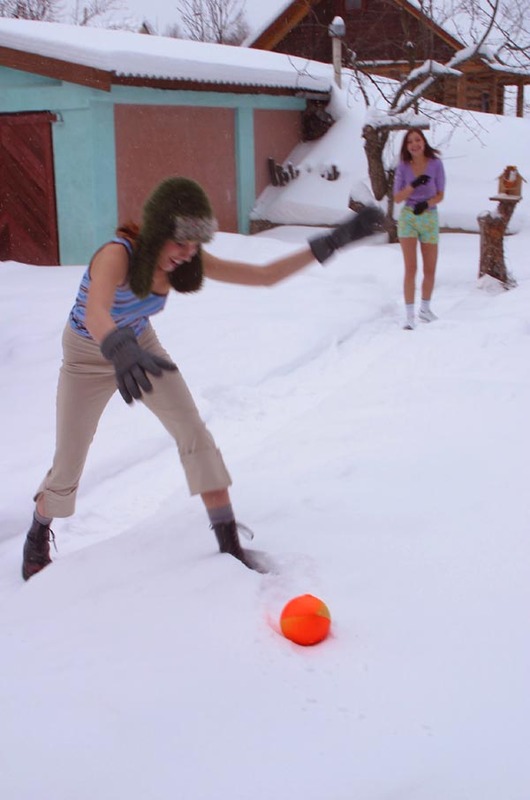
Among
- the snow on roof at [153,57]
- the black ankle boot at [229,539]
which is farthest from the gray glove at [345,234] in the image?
the snow on roof at [153,57]

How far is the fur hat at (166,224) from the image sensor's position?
288 centimetres

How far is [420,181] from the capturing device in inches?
296

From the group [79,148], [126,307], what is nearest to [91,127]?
[79,148]

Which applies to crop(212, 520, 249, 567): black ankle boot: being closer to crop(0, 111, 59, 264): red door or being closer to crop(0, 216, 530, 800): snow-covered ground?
crop(0, 216, 530, 800): snow-covered ground

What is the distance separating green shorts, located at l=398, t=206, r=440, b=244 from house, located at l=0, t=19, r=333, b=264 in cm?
481

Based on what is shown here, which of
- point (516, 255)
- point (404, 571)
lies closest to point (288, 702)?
point (404, 571)

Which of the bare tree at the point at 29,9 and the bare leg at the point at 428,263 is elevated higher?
the bare tree at the point at 29,9

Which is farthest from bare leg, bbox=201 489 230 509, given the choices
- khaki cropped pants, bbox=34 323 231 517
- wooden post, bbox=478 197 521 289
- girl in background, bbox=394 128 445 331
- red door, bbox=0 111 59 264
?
red door, bbox=0 111 59 264

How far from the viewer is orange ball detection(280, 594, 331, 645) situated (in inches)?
107

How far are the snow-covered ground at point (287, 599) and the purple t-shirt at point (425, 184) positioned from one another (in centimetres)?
171

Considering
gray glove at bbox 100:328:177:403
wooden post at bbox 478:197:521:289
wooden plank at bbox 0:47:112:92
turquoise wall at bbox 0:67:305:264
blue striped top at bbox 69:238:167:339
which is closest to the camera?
gray glove at bbox 100:328:177:403

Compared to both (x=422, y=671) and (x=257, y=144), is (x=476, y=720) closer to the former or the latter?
(x=422, y=671)

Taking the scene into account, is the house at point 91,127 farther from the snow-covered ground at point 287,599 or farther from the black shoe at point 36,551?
the black shoe at point 36,551

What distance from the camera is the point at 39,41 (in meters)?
10.8
